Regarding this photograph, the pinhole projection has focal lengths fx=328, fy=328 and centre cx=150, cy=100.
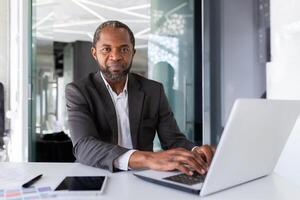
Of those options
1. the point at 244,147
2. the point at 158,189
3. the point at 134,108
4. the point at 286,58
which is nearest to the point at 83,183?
the point at 158,189

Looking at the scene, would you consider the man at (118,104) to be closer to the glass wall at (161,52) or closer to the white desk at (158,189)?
the white desk at (158,189)

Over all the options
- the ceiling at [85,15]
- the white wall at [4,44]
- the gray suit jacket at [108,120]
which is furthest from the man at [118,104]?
the white wall at [4,44]

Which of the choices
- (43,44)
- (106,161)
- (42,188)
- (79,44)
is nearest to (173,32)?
(43,44)

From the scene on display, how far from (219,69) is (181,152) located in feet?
6.09

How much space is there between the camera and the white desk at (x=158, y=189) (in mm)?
749

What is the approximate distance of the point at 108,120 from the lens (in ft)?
4.40

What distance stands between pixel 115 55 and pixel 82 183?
2.40 feet

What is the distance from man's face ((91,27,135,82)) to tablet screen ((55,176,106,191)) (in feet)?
2.14

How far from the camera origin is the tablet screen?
789 millimetres

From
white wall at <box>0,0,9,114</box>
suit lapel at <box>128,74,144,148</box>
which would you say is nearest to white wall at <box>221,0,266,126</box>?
suit lapel at <box>128,74,144,148</box>

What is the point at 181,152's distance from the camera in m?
0.93

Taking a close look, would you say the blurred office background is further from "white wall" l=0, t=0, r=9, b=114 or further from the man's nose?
the man's nose

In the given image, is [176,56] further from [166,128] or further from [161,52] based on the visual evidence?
[166,128]

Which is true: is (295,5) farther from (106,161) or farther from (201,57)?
(201,57)
